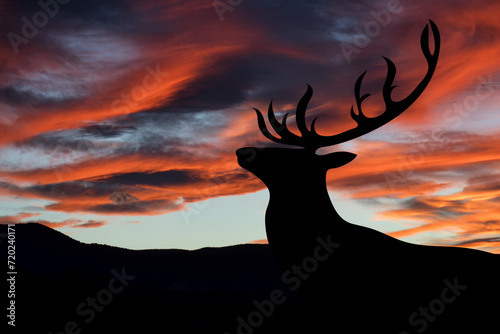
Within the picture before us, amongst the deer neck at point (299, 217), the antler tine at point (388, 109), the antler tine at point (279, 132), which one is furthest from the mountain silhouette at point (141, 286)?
the antler tine at point (388, 109)

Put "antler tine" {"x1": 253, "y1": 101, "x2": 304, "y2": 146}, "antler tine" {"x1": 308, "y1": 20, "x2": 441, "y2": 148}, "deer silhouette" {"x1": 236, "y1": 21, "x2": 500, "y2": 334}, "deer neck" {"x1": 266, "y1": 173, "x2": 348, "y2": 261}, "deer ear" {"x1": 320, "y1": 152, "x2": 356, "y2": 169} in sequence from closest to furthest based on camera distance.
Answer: "deer silhouette" {"x1": 236, "y1": 21, "x2": 500, "y2": 334}
"deer neck" {"x1": 266, "y1": 173, "x2": 348, "y2": 261}
"deer ear" {"x1": 320, "y1": 152, "x2": 356, "y2": 169}
"antler tine" {"x1": 308, "y1": 20, "x2": 441, "y2": 148}
"antler tine" {"x1": 253, "y1": 101, "x2": 304, "y2": 146}

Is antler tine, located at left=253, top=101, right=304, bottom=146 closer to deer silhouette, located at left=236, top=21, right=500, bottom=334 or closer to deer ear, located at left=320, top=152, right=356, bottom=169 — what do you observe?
deer silhouette, located at left=236, top=21, right=500, bottom=334

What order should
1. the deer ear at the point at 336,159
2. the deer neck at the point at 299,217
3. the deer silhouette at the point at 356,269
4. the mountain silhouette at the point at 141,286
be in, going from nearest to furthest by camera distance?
the deer silhouette at the point at 356,269
the deer neck at the point at 299,217
the deer ear at the point at 336,159
the mountain silhouette at the point at 141,286

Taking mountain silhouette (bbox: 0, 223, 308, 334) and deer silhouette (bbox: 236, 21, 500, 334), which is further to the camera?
mountain silhouette (bbox: 0, 223, 308, 334)

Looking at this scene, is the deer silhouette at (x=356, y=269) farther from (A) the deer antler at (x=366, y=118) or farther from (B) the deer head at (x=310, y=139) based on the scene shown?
(A) the deer antler at (x=366, y=118)

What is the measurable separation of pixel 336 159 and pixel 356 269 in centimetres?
134

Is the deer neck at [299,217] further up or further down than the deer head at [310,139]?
further down

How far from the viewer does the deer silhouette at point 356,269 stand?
5590mm

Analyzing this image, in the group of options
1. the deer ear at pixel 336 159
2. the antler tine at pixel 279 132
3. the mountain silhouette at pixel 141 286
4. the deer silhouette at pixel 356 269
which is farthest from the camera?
the mountain silhouette at pixel 141 286

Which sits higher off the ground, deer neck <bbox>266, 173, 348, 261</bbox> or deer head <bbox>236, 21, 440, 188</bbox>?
deer head <bbox>236, 21, 440, 188</bbox>

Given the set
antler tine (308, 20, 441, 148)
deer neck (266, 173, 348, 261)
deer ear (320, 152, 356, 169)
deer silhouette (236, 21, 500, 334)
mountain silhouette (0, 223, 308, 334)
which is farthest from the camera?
mountain silhouette (0, 223, 308, 334)

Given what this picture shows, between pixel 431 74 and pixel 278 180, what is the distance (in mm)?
2368

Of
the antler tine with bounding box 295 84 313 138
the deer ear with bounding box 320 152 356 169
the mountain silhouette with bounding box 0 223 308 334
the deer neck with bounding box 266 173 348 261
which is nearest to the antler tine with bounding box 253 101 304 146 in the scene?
the antler tine with bounding box 295 84 313 138

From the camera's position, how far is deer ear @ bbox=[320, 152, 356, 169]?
6.39m
